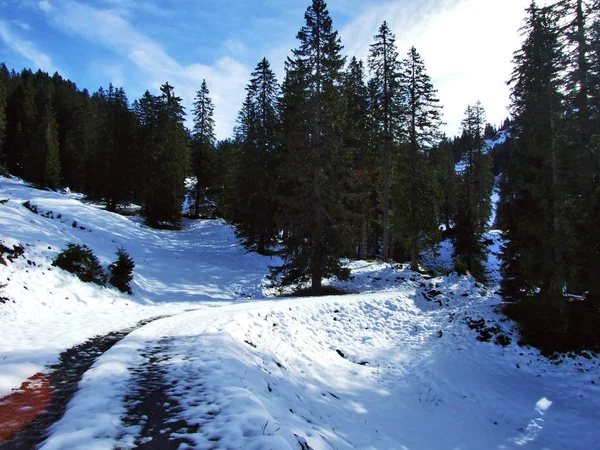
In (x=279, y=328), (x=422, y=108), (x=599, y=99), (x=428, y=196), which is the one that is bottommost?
(x=279, y=328)

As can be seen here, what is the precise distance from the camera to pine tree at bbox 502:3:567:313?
14188mm

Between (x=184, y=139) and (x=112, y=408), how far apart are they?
131 feet

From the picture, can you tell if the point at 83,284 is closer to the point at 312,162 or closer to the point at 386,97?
the point at 312,162

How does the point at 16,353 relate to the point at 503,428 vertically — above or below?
above

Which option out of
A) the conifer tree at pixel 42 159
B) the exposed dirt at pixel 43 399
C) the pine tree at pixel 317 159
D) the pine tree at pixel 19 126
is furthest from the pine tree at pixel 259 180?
the pine tree at pixel 19 126

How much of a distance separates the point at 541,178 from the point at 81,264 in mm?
20674

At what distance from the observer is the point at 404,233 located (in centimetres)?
2698

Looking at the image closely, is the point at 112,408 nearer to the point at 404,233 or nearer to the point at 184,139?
the point at 404,233

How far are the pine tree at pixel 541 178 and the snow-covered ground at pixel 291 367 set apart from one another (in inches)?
101

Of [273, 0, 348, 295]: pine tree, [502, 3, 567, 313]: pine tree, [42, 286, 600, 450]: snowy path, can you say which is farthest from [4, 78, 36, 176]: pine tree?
[502, 3, 567, 313]: pine tree

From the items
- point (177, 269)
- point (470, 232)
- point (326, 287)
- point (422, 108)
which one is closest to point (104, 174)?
point (177, 269)

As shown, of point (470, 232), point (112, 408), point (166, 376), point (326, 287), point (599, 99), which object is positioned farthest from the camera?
point (470, 232)

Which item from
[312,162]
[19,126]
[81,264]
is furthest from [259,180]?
[19,126]

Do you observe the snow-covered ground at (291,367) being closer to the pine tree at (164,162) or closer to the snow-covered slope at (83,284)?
the snow-covered slope at (83,284)
